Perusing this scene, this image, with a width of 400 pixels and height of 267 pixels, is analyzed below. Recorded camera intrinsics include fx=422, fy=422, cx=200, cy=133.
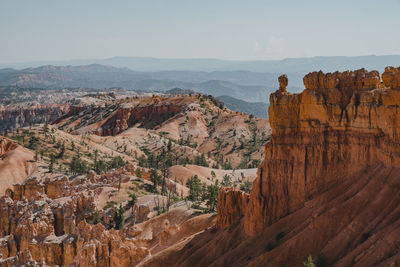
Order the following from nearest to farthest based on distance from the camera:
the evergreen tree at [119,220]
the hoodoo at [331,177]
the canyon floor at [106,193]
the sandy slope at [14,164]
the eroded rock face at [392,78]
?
1. the hoodoo at [331,177]
2. the eroded rock face at [392,78]
3. the canyon floor at [106,193]
4. the evergreen tree at [119,220]
5. the sandy slope at [14,164]

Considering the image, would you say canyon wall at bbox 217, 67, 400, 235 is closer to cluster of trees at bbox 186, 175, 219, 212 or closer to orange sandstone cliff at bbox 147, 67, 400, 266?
orange sandstone cliff at bbox 147, 67, 400, 266

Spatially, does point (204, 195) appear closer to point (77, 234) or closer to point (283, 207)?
point (77, 234)

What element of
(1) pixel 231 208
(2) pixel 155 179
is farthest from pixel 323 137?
(2) pixel 155 179

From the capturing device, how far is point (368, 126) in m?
31.1

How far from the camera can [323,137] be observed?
34562 mm

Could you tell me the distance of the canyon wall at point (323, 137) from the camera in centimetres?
3019

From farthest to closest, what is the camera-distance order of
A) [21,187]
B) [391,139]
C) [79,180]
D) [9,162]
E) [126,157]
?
[126,157] < [9,162] < [79,180] < [21,187] < [391,139]

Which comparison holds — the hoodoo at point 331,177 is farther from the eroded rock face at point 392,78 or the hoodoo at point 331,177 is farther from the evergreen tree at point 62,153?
the evergreen tree at point 62,153

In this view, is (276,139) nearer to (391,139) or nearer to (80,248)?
(391,139)

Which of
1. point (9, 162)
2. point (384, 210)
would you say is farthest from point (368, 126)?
point (9, 162)

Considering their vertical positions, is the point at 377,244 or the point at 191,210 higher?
the point at 377,244

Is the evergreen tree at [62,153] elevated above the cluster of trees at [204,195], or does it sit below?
below

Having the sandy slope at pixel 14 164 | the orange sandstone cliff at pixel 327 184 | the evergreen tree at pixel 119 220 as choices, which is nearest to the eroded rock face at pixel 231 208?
the orange sandstone cliff at pixel 327 184

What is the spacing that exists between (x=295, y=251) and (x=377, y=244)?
7.07 meters
